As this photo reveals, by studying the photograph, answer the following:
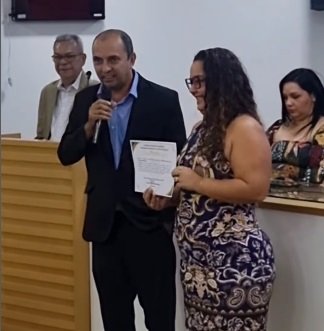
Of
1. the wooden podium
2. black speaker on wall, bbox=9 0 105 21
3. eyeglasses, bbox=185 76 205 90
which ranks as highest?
black speaker on wall, bbox=9 0 105 21

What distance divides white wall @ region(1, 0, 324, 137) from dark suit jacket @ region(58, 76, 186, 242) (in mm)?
2499

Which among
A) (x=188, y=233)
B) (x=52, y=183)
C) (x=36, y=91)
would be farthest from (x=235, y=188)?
(x=36, y=91)

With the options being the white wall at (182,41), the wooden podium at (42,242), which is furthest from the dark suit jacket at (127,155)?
the white wall at (182,41)

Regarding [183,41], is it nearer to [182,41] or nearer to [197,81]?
[182,41]

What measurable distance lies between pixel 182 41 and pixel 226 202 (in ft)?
10.1

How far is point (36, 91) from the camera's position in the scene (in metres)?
5.23

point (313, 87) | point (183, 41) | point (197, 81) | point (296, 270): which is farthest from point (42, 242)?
point (183, 41)

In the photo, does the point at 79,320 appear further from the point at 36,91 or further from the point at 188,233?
the point at 36,91

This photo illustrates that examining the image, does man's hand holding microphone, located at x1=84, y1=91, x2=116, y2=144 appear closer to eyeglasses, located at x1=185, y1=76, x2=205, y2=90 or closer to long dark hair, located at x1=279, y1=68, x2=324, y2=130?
eyeglasses, located at x1=185, y1=76, x2=205, y2=90

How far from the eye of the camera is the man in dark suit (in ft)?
6.58

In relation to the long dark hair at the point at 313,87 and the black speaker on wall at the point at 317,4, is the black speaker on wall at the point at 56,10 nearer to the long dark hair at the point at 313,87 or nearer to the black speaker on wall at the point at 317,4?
the black speaker on wall at the point at 317,4

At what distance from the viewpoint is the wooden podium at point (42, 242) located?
Result: 2.71 m

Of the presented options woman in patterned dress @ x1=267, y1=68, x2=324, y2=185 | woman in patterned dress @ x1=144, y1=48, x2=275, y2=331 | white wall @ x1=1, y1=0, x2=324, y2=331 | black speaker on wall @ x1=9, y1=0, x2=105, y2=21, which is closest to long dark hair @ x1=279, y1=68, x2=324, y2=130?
woman in patterned dress @ x1=267, y1=68, x2=324, y2=185

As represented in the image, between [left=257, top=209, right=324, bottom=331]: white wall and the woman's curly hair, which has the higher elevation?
the woman's curly hair
